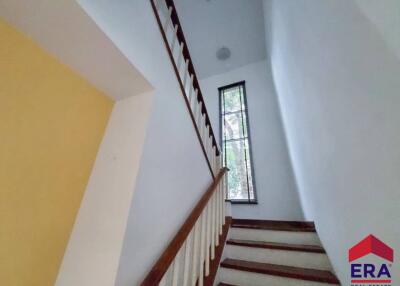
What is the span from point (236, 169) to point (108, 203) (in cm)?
282

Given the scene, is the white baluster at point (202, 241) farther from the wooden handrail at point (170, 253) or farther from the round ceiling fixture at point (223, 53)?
the round ceiling fixture at point (223, 53)

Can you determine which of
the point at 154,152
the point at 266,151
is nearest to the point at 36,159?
the point at 154,152

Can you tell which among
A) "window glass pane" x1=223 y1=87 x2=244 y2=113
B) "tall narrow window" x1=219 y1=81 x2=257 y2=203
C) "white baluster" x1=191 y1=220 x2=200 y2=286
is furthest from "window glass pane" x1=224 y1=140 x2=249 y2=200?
"white baluster" x1=191 y1=220 x2=200 y2=286

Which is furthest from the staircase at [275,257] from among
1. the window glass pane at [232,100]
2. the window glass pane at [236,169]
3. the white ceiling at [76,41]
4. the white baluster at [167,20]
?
the window glass pane at [232,100]

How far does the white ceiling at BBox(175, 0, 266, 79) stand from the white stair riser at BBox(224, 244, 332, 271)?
4063mm

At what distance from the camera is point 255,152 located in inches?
139

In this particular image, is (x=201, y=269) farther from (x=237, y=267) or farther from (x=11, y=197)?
(x=11, y=197)

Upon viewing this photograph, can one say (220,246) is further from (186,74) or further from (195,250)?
(186,74)

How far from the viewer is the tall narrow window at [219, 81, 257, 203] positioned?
3424mm

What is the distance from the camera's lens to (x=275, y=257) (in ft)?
5.65

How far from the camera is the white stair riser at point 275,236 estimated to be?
6.15 feet

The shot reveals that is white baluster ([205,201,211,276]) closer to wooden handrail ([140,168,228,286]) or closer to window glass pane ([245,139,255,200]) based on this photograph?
wooden handrail ([140,168,228,286])

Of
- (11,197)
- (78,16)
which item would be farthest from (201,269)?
(78,16)

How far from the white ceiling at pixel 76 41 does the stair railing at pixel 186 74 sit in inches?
25.0
